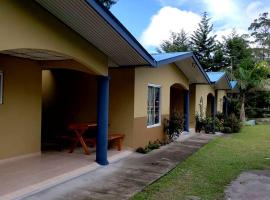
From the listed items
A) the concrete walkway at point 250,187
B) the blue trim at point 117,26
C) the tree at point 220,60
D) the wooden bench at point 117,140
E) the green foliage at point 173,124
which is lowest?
the concrete walkway at point 250,187

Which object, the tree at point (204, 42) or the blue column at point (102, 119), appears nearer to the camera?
the blue column at point (102, 119)

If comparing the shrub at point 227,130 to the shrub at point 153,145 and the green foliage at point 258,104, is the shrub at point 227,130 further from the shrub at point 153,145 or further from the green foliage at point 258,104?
the green foliage at point 258,104

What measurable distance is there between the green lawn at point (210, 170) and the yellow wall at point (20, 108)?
4066mm

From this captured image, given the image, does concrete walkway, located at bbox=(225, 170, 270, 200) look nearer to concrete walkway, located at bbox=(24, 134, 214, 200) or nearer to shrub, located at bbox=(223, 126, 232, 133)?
concrete walkway, located at bbox=(24, 134, 214, 200)

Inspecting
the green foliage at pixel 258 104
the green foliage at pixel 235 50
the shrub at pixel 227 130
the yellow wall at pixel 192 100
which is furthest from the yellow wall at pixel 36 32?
the green foliage at pixel 235 50

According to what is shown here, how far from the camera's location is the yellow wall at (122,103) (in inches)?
460

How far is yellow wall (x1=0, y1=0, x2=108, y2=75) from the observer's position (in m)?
5.74

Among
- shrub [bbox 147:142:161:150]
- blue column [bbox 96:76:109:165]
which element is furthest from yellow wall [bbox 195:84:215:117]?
blue column [bbox 96:76:109:165]

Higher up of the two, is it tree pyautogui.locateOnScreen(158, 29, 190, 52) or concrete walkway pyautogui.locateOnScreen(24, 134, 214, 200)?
tree pyautogui.locateOnScreen(158, 29, 190, 52)

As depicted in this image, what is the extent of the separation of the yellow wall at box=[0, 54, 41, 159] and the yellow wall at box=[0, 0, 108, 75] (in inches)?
88.9

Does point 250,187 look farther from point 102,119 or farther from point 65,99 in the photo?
point 65,99

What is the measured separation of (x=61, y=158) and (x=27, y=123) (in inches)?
54.8

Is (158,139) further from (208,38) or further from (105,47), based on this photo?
(208,38)

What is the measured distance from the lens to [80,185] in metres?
7.50
